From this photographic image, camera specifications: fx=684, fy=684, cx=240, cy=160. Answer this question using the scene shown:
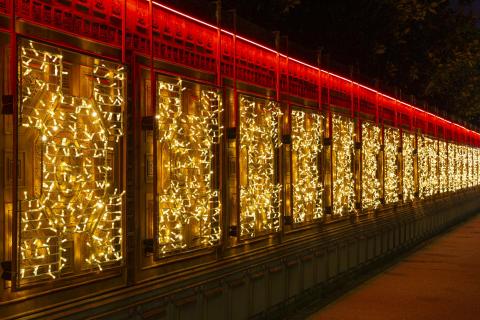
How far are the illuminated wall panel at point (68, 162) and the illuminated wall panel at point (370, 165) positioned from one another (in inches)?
301

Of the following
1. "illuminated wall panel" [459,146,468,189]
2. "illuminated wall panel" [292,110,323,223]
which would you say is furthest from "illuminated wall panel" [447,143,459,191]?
"illuminated wall panel" [292,110,323,223]

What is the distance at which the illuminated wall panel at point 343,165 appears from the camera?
11.0m

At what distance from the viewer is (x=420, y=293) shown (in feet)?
35.6

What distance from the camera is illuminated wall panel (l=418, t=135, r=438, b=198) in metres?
17.2

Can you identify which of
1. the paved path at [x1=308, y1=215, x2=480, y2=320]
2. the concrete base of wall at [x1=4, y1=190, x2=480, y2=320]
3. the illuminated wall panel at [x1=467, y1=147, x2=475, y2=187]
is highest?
the illuminated wall panel at [x1=467, y1=147, x2=475, y2=187]

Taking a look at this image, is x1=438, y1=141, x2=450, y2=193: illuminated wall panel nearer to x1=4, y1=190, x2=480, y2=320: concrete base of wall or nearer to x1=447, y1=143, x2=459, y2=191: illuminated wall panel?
x1=447, y1=143, x2=459, y2=191: illuminated wall panel

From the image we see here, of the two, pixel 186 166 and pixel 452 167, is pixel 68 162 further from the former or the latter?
pixel 452 167

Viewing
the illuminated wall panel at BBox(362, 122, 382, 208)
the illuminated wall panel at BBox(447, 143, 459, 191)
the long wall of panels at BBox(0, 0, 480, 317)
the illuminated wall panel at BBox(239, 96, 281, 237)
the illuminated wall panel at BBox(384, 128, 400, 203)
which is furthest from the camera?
the illuminated wall panel at BBox(447, 143, 459, 191)

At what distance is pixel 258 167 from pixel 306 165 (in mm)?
1757

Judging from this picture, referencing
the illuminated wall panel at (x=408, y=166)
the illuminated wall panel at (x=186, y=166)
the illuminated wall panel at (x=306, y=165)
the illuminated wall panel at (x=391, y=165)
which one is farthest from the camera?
the illuminated wall panel at (x=408, y=166)

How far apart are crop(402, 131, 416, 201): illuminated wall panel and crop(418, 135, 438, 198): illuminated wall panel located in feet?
2.48

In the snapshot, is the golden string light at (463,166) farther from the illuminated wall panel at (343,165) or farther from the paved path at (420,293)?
the illuminated wall panel at (343,165)

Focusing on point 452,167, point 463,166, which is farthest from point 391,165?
point 463,166

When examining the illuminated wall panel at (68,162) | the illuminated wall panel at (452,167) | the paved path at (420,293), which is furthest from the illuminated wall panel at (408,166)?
the illuminated wall panel at (68,162)
